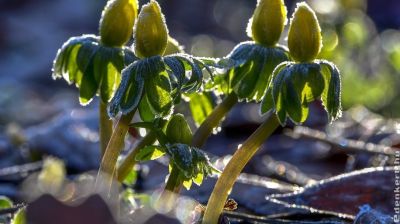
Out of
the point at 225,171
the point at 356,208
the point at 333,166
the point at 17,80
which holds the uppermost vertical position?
the point at 225,171

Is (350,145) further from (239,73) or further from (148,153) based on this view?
(148,153)

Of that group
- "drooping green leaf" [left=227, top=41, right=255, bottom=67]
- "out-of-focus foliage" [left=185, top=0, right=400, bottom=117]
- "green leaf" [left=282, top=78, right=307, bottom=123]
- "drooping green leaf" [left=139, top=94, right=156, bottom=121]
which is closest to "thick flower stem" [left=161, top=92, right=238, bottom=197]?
"drooping green leaf" [left=227, top=41, right=255, bottom=67]

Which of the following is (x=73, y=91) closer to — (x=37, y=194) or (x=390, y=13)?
(x=390, y=13)

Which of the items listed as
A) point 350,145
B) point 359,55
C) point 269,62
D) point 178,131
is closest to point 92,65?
point 178,131

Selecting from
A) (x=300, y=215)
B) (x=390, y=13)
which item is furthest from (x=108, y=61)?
(x=390, y=13)

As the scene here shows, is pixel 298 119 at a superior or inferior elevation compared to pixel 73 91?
superior

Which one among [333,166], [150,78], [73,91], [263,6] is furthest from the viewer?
[73,91]

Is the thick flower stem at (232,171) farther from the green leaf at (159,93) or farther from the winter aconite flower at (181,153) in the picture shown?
the green leaf at (159,93)
